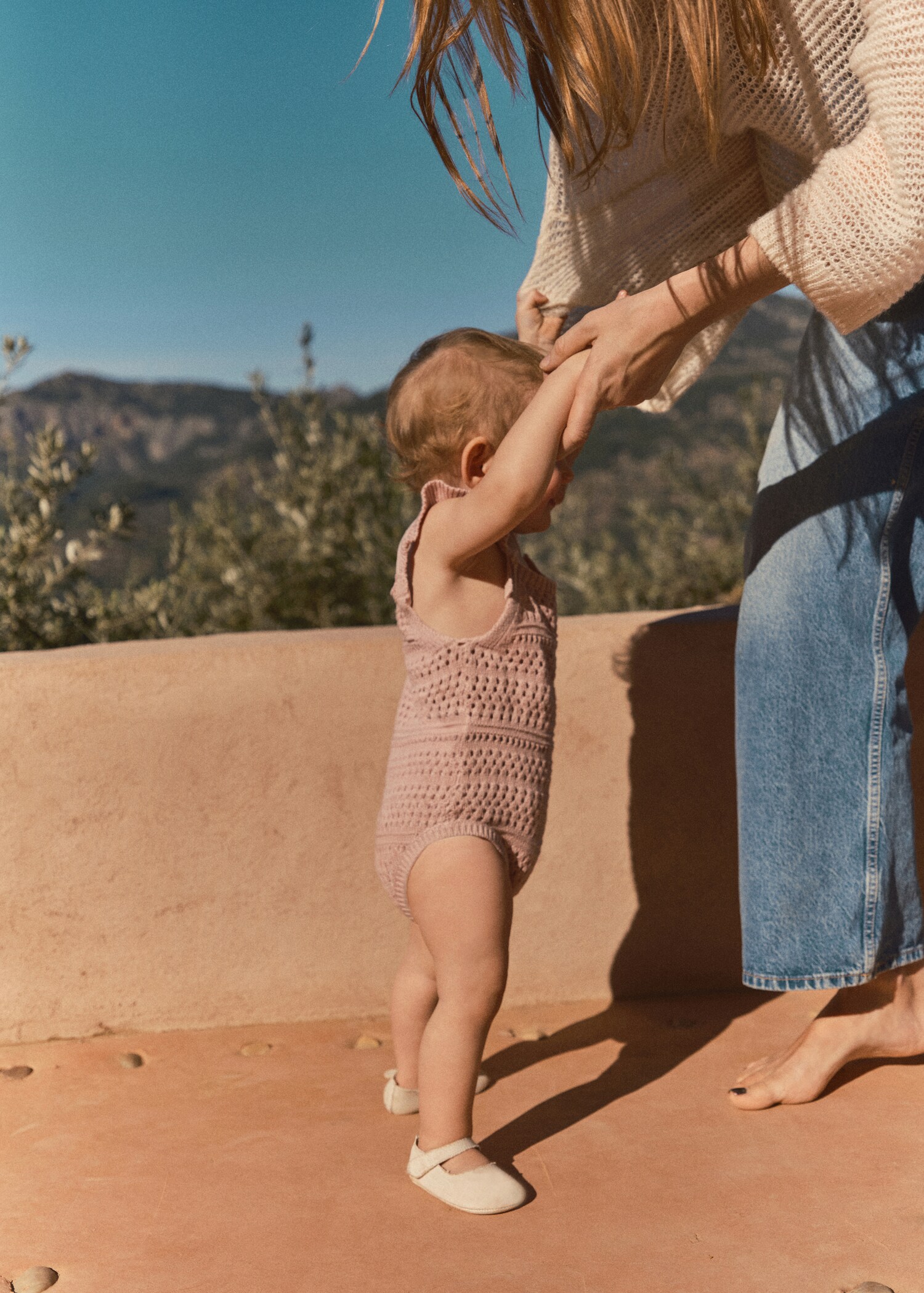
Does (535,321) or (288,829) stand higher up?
(535,321)

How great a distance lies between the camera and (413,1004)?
1906 millimetres

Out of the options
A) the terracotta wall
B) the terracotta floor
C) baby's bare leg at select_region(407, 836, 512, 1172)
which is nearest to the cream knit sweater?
the terracotta wall

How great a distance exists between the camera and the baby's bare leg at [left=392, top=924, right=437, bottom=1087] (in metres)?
1.90

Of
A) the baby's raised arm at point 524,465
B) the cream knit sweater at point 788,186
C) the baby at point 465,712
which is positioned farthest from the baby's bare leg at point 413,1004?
the cream knit sweater at point 788,186

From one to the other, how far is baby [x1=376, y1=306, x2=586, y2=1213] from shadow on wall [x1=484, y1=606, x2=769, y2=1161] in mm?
494

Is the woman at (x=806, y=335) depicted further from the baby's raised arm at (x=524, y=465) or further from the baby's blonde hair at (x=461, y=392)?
the baby's blonde hair at (x=461, y=392)

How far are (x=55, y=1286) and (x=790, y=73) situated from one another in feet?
6.15

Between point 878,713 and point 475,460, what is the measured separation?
745 millimetres

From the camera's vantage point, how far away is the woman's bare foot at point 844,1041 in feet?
6.22

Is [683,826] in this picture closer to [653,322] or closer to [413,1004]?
[413,1004]

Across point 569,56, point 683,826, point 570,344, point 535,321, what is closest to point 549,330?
point 535,321

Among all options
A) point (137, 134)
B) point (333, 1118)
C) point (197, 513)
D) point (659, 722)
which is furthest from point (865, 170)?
point (137, 134)

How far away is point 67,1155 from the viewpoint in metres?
1.85

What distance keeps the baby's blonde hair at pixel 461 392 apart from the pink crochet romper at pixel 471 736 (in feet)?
0.26
